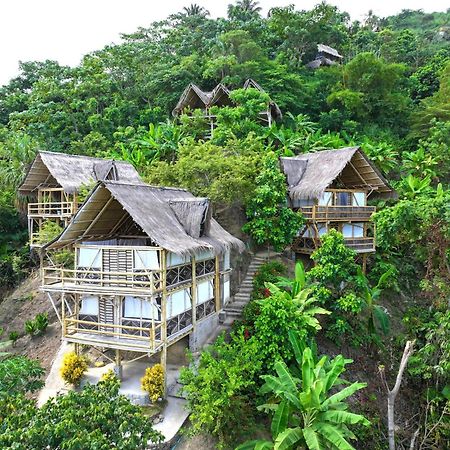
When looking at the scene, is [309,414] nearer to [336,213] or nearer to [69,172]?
[336,213]

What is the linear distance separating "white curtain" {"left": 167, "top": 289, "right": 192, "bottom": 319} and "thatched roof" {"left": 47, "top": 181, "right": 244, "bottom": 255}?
5.86ft

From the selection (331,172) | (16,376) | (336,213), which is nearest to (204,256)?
(16,376)

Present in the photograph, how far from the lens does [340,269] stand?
661 inches

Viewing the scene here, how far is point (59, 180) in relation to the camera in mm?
20406

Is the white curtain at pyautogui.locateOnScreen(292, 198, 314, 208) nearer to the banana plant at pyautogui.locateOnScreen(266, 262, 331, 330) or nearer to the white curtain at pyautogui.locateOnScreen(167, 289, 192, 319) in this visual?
the banana plant at pyautogui.locateOnScreen(266, 262, 331, 330)

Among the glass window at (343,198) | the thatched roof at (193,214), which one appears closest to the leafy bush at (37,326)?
the thatched roof at (193,214)

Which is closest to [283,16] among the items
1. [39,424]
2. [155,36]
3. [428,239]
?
[155,36]

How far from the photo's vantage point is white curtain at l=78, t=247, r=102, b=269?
13852 millimetres

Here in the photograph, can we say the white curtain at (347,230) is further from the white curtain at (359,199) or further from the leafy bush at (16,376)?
the leafy bush at (16,376)

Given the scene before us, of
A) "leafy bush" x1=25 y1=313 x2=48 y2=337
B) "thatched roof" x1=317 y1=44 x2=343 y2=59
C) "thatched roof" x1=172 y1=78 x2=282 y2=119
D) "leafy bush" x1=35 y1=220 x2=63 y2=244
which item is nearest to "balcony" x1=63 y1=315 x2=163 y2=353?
"leafy bush" x1=25 y1=313 x2=48 y2=337

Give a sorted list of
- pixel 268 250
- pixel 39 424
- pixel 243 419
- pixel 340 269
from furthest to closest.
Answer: pixel 268 250 → pixel 340 269 → pixel 243 419 → pixel 39 424

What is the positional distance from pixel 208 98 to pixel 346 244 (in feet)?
56.2

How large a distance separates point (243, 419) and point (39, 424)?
6268mm

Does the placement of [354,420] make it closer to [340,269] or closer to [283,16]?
[340,269]
